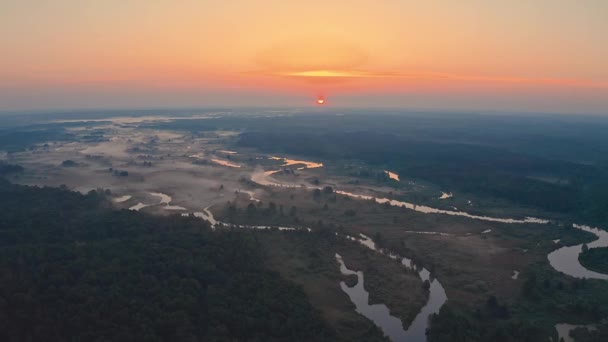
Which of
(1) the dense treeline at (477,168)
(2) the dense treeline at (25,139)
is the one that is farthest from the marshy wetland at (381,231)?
(2) the dense treeline at (25,139)

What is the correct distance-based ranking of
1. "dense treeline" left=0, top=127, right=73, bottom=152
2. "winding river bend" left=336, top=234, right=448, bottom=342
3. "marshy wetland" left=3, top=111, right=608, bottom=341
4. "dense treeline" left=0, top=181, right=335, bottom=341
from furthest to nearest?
"dense treeline" left=0, top=127, right=73, bottom=152
"marshy wetland" left=3, top=111, right=608, bottom=341
"winding river bend" left=336, top=234, right=448, bottom=342
"dense treeline" left=0, top=181, right=335, bottom=341

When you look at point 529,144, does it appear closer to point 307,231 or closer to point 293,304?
point 307,231

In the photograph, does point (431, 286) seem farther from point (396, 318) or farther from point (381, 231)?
point (381, 231)

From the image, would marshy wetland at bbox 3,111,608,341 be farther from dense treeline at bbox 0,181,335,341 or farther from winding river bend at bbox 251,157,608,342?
dense treeline at bbox 0,181,335,341

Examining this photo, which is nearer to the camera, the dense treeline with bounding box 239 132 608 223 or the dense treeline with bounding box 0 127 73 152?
the dense treeline with bounding box 239 132 608 223

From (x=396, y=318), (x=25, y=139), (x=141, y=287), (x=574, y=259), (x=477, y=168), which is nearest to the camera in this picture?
(x=141, y=287)

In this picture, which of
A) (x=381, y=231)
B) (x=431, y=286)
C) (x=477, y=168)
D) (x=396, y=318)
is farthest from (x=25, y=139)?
(x=396, y=318)

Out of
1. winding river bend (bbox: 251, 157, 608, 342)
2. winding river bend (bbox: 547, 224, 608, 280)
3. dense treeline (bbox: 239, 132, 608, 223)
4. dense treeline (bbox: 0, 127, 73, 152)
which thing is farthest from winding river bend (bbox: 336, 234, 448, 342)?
dense treeline (bbox: 0, 127, 73, 152)

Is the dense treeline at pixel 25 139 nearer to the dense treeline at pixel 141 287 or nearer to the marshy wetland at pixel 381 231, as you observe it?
the marshy wetland at pixel 381 231
